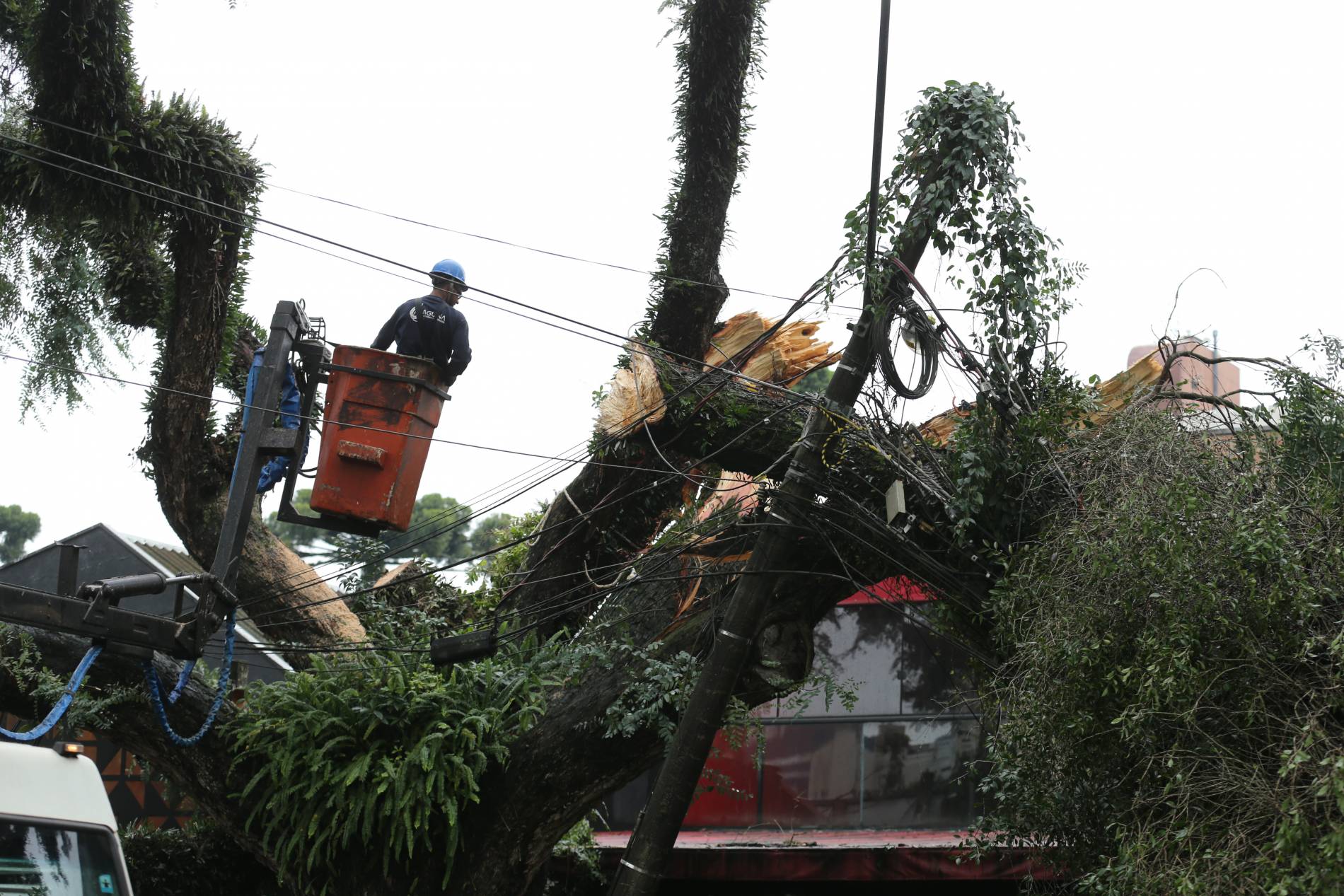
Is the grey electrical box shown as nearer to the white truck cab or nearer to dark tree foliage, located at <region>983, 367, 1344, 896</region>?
dark tree foliage, located at <region>983, 367, 1344, 896</region>

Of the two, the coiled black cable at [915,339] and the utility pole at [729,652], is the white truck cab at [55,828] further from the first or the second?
the coiled black cable at [915,339]

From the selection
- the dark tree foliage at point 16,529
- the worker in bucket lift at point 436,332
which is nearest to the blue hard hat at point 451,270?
the worker in bucket lift at point 436,332

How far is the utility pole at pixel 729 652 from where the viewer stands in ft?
26.1

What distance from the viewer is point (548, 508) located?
12500 mm

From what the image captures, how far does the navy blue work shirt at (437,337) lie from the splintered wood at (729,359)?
159 centimetres

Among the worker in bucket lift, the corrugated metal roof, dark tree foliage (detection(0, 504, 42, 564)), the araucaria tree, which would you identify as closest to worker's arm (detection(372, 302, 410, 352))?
the worker in bucket lift

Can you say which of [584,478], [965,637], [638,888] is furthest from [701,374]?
[638,888]

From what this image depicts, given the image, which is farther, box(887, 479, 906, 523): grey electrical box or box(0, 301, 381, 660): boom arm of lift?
box(887, 479, 906, 523): grey electrical box

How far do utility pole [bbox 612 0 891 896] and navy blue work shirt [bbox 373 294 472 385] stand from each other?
8.81ft

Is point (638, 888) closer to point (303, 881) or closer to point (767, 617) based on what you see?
point (767, 617)

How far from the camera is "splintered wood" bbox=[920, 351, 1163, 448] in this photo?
28.9 feet

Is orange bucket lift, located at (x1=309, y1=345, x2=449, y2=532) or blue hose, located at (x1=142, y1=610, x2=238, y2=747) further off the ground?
orange bucket lift, located at (x1=309, y1=345, x2=449, y2=532)

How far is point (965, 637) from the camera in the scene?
29.2 ft

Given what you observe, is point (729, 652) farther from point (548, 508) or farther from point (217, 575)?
point (548, 508)
